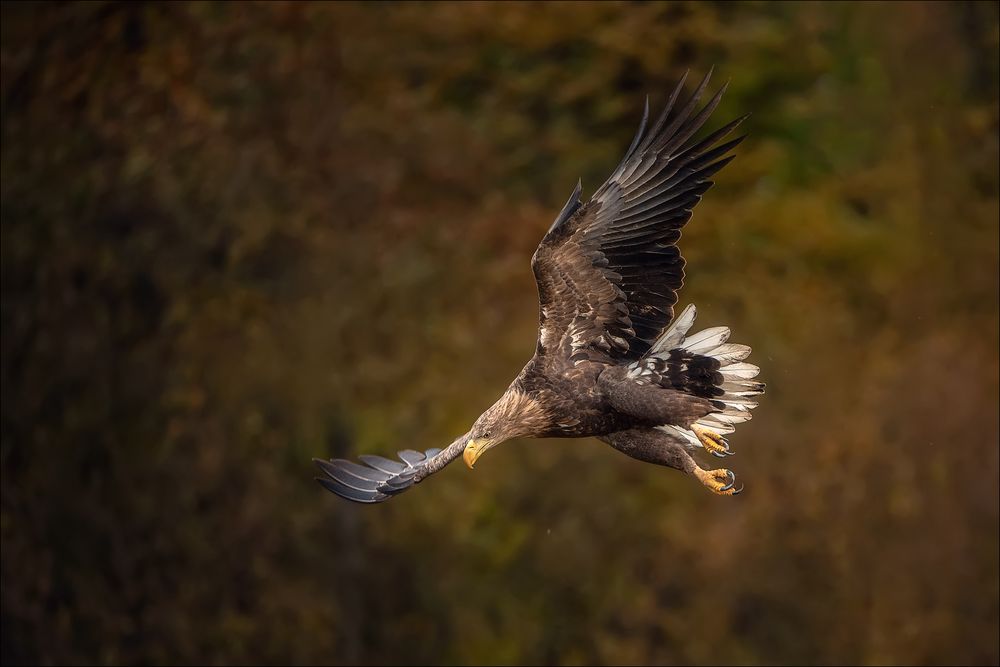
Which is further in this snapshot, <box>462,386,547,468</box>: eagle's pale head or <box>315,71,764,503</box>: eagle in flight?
<box>462,386,547,468</box>: eagle's pale head

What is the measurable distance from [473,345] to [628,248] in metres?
5.55

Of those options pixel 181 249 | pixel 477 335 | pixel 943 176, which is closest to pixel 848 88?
pixel 943 176

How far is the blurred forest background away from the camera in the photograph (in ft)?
36.4

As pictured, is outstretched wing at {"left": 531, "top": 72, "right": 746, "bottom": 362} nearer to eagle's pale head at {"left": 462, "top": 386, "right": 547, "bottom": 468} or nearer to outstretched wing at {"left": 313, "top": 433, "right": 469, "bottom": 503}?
eagle's pale head at {"left": 462, "top": 386, "right": 547, "bottom": 468}

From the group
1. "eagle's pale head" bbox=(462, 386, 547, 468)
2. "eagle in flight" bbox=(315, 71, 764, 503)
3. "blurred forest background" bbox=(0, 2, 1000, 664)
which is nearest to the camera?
"eagle in flight" bbox=(315, 71, 764, 503)

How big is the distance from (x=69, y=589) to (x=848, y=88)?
25.5 feet

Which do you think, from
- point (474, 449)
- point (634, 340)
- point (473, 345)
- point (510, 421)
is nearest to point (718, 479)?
point (634, 340)

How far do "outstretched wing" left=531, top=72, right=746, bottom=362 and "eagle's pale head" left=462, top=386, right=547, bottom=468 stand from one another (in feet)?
0.86

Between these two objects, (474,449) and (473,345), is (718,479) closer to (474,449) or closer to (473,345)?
(474,449)

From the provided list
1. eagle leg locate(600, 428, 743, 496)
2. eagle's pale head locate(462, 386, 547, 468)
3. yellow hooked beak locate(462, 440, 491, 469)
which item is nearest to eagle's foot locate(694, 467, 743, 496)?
eagle leg locate(600, 428, 743, 496)

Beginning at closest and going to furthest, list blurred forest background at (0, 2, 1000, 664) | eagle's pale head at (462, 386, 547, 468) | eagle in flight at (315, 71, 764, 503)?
eagle in flight at (315, 71, 764, 503), eagle's pale head at (462, 386, 547, 468), blurred forest background at (0, 2, 1000, 664)

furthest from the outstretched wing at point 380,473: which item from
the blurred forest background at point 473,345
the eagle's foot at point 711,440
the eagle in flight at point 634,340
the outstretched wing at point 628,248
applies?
the blurred forest background at point 473,345

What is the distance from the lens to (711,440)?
595cm

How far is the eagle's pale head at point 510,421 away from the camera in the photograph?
6102mm
